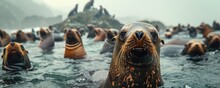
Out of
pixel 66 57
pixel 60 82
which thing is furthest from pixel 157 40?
pixel 66 57

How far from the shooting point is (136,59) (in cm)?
442

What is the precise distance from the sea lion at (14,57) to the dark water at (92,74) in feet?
0.79

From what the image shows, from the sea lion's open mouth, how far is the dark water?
6.56 feet

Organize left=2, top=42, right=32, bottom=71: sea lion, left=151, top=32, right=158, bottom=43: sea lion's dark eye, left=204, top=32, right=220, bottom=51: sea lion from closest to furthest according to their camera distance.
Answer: left=151, top=32, right=158, bottom=43: sea lion's dark eye → left=2, top=42, right=32, bottom=71: sea lion → left=204, top=32, right=220, bottom=51: sea lion

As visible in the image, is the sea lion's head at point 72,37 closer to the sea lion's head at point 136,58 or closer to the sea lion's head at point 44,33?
the sea lion's head at point 44,33

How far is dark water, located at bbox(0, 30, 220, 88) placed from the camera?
7.14 meters

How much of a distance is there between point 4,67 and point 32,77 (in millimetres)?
1168

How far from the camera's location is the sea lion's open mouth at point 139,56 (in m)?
4.30

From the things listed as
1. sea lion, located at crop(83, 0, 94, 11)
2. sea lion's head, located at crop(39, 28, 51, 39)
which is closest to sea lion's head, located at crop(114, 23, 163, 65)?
sea lion's head, located at crop(39, 28, 51, 39)

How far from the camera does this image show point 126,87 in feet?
15.5

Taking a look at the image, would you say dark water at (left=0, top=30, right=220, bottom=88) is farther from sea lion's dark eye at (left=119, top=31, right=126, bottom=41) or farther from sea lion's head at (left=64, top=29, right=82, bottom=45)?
sea lion's dark eye at (left=119, top=31, right=126, bottom=41)

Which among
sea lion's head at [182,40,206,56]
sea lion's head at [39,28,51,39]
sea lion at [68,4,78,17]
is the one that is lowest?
sea lion's head at [182,40,206,56]

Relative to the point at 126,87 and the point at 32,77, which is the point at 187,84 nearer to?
the point at 126,87

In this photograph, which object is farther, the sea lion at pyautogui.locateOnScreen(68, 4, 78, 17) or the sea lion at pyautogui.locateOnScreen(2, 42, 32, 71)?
the sea lion at pyautogui.locateOnScreen(68, 4, 78, 17)
